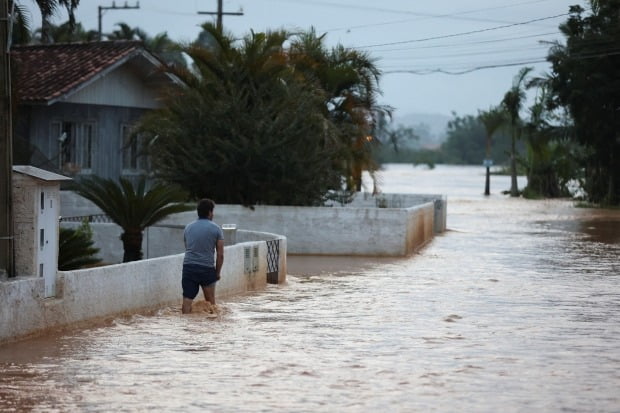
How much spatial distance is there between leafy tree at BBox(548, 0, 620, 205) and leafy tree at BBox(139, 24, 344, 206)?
21140 millimetres

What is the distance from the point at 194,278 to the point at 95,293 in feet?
→ 4.85

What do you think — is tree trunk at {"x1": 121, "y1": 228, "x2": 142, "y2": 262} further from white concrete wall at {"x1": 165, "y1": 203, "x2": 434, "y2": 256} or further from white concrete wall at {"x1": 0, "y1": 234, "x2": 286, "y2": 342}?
white concrete wall at {"x1": 165, "y1": 203, "x2": 434, "y2": 256}

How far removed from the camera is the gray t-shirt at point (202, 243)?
52.3 feet

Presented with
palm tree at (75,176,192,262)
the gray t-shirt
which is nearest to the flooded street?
the gray t-shirt

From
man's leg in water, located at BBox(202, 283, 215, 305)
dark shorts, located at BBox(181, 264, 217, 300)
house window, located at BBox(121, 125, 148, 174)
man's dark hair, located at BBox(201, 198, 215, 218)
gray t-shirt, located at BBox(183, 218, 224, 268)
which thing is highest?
house window, located at BBox(121, 125, 148, 174)

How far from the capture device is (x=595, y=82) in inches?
1925

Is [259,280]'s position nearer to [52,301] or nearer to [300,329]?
[300,329]

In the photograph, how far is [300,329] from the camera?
1527 cm

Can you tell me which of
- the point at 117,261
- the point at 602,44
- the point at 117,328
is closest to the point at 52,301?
the point at 117,328

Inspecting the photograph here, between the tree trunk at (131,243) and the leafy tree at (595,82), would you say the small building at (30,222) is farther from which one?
the leafy tree at (595,82)

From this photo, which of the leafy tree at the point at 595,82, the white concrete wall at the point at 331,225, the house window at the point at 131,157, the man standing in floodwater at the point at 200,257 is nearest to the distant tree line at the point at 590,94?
the leafy tree at the point at 595,82

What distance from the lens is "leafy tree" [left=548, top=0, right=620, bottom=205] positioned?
159 feet

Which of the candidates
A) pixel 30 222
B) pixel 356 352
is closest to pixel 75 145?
pixel 30 222

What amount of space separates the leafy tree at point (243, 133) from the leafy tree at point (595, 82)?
21140 mm
